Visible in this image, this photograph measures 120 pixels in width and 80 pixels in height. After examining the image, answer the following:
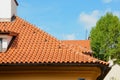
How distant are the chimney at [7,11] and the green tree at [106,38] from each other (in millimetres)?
43019

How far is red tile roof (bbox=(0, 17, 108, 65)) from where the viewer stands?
64.8ft

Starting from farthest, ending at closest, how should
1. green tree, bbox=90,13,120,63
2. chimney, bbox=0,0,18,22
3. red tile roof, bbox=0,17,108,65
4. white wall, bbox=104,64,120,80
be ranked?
green tree, bbox=90,13,120,63, white wall, bbox=104,64,120,80, chimney, bbox=0,0,18,22, red tile roof, bbox=0,17,108,65

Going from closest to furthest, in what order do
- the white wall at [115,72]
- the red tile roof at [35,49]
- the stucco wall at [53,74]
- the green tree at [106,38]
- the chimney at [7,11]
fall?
the red tile roof at [35,49] → the stucco wall at [53,74] → the chimney at [7,11] → the white wall at [115,72] → the green tree at [106,38]

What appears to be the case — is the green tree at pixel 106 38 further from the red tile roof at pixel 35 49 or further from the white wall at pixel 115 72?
the red tile roof at pixel 35 49

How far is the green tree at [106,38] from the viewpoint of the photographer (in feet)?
225

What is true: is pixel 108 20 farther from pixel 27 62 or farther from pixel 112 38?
pixel 27 62

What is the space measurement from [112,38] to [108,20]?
102 inches

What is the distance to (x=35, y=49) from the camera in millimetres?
21203

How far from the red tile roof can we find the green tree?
44580 millimetres

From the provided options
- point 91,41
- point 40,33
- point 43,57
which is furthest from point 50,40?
point 91,41

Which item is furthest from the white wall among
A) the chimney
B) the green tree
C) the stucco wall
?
the stucco wall

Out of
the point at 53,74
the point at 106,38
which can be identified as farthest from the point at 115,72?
the point at 53,74

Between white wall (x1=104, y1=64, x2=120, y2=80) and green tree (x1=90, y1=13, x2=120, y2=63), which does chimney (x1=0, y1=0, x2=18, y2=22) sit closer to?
white wall (x1=104, y1=64, x2=120, y2=80)

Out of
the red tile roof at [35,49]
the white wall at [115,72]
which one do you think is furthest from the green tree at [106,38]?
the red tile roof at [35,49]
